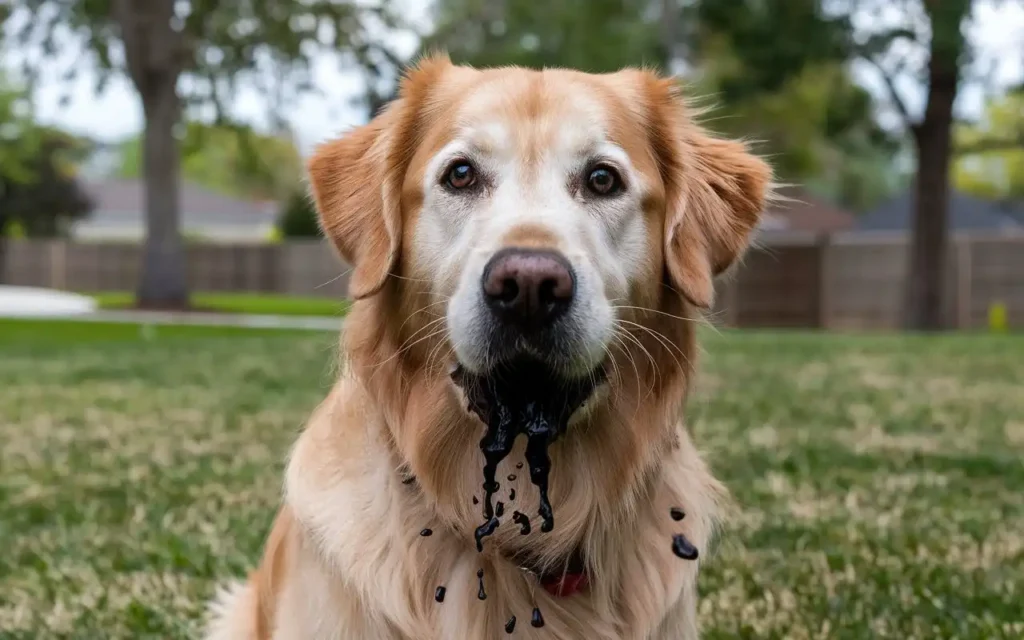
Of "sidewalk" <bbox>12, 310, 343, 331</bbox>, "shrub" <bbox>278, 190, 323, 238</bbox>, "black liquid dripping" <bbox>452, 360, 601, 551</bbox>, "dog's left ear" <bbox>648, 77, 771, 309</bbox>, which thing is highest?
"shrub" <bbox>278, 190, 323, 238</bbox>

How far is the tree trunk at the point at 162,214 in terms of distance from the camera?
23.1 metres

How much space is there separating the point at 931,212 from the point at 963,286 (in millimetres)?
3169

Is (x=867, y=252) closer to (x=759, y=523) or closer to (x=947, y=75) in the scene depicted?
(x=947, y=75)

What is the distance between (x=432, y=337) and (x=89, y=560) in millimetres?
2486

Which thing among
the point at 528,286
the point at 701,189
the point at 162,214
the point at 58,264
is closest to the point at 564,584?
the point at 528,286

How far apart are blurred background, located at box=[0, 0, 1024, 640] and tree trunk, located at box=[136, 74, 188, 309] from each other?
0.06 m

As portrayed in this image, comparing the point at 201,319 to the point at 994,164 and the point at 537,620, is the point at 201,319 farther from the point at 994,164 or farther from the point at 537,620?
the point at 994,164

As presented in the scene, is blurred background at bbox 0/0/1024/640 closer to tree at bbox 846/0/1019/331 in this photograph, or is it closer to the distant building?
tree at bbox 846/0/1019/331

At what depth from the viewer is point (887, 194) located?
81750 mm

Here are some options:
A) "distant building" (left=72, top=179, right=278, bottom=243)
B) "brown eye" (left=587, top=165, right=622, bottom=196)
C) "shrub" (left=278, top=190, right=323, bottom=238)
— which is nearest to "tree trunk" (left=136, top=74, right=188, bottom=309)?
"shrub" (left=278, top=190, right=323, bottom=238)

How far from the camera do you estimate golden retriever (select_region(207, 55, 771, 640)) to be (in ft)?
9.09

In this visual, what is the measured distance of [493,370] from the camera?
267 centimetres

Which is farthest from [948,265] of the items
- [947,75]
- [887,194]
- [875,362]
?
[887,194]

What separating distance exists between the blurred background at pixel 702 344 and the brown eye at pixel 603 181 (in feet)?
1.91
